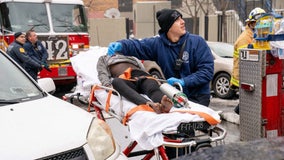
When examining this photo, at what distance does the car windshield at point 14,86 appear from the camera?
12.6ft

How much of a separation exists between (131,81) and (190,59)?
0.74m

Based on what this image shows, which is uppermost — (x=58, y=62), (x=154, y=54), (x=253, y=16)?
(x=253, y=16)

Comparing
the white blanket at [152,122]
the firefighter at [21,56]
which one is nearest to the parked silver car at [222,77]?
the firefighter at [21,56]

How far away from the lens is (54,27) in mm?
11789

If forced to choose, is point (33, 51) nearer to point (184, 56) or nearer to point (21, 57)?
point (21, 57)

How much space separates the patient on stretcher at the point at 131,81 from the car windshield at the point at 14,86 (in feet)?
3.02

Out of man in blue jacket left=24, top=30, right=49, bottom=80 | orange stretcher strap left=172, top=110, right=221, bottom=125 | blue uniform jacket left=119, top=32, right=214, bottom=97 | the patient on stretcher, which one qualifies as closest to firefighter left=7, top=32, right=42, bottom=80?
man in blue jacket left=24, top=30, right=49, bottom=80

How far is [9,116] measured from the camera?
3365mm

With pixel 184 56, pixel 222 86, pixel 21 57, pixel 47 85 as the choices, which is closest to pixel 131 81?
pixel 184 56

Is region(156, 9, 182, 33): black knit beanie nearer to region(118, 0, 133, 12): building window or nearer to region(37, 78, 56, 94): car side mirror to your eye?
region(37, 78, 56, 94): car side mirror

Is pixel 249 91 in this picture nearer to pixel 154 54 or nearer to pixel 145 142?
pixel 154 54

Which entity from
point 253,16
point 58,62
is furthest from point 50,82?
point 58,62

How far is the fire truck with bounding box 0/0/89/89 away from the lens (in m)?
11.1

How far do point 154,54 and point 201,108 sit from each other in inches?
45.4
